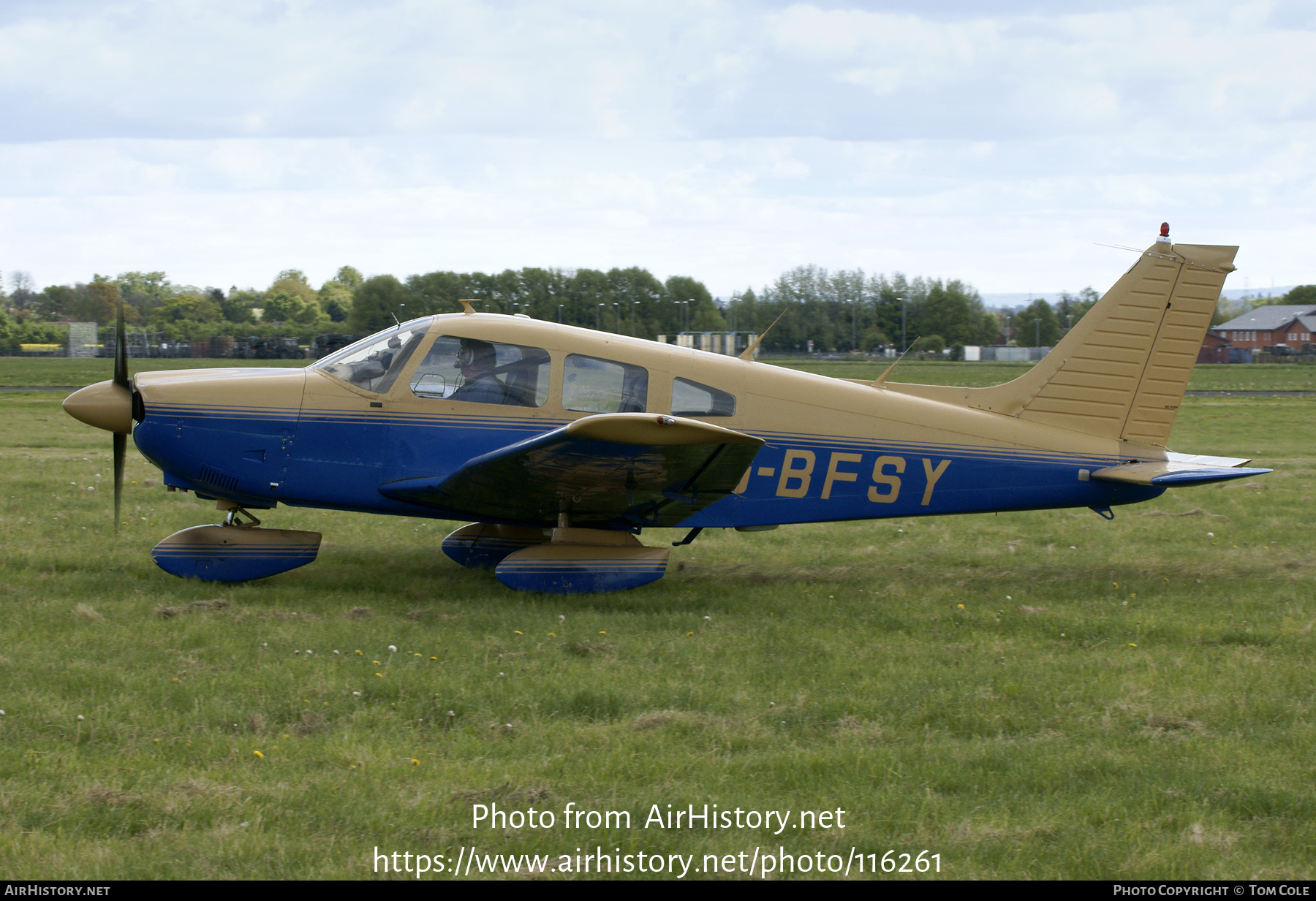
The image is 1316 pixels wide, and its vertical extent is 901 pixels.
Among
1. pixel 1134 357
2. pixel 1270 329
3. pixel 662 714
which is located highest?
pixel 1270 329

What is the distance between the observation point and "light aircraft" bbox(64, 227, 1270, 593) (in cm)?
737

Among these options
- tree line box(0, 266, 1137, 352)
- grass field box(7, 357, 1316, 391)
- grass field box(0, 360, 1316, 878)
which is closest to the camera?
grass field box(0, 360, 1316, 878)

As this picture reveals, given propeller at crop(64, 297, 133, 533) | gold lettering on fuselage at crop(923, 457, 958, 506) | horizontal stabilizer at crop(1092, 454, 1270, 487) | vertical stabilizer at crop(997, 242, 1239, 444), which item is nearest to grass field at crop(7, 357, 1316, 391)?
vertical stabilizer at crop(997, 242, 1239, 444)

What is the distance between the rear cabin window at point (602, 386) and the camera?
759 centimetres

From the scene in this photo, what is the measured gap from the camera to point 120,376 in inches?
293

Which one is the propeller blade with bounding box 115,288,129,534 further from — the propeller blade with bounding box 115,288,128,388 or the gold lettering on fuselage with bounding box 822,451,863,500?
the gold lettering on fuselage with bounding box 822,451,863,500

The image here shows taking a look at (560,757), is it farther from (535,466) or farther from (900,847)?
(535,466)

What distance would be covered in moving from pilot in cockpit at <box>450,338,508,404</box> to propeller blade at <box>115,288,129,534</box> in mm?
2513

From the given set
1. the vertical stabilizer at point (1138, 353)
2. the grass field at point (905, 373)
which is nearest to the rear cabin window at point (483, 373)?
the vertical stabilizer at point (1138, 353)

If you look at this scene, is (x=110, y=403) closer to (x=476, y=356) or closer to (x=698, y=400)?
(x=476, y=356)

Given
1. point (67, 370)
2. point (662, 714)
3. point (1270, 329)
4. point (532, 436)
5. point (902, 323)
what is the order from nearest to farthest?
1. point (662, 714)
2. point (532, 436)
3. point (67, 370)
4. point (902, 323)
5. point (1270, 329)

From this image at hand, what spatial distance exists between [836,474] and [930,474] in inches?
31.8

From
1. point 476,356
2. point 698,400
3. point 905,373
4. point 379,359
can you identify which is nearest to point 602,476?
point 698,400

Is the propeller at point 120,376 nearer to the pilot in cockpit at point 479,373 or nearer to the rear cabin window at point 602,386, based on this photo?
the pilot in cockpit at point 479,373
